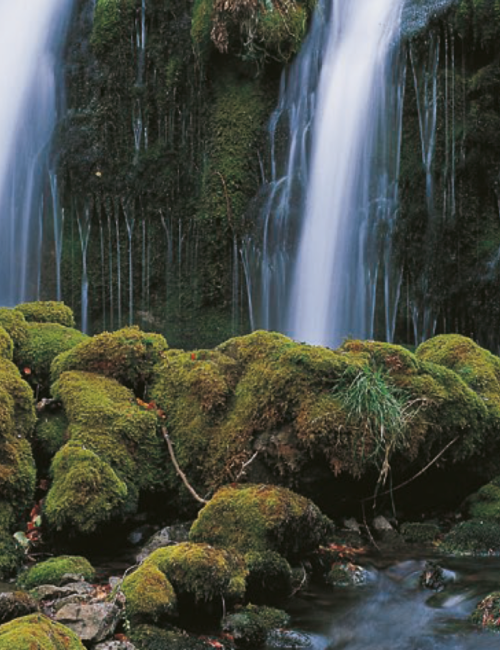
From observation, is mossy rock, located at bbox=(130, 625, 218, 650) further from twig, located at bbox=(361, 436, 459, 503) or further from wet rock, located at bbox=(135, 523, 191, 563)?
twig, located at bbox=(361, 436, 459, 503)

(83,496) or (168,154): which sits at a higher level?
(168,154)

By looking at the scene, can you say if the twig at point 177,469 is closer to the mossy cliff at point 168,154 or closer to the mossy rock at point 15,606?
the mossy rock at point 15,606

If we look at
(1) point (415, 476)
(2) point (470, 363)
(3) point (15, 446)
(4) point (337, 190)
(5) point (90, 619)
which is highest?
(4) point (337, 190)

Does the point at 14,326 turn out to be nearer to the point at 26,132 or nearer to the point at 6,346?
the point at 6,346

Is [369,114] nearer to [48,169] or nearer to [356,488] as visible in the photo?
[48,169]

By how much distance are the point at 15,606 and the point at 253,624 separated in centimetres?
121

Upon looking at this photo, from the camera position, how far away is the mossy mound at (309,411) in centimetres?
576

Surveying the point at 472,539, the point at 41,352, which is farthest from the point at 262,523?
the point at 41,352

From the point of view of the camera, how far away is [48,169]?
15.6 metres

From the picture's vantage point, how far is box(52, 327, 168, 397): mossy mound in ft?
21.8

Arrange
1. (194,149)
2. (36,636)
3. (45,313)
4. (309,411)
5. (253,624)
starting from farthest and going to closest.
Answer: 1. (194,149)
2. (45,313)
3. (309,411)
4. (253,624)
5. (36,636)

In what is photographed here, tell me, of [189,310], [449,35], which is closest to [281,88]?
[449,35]

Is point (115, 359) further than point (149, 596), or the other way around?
point (115, 359)

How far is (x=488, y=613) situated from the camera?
459 centimetres
